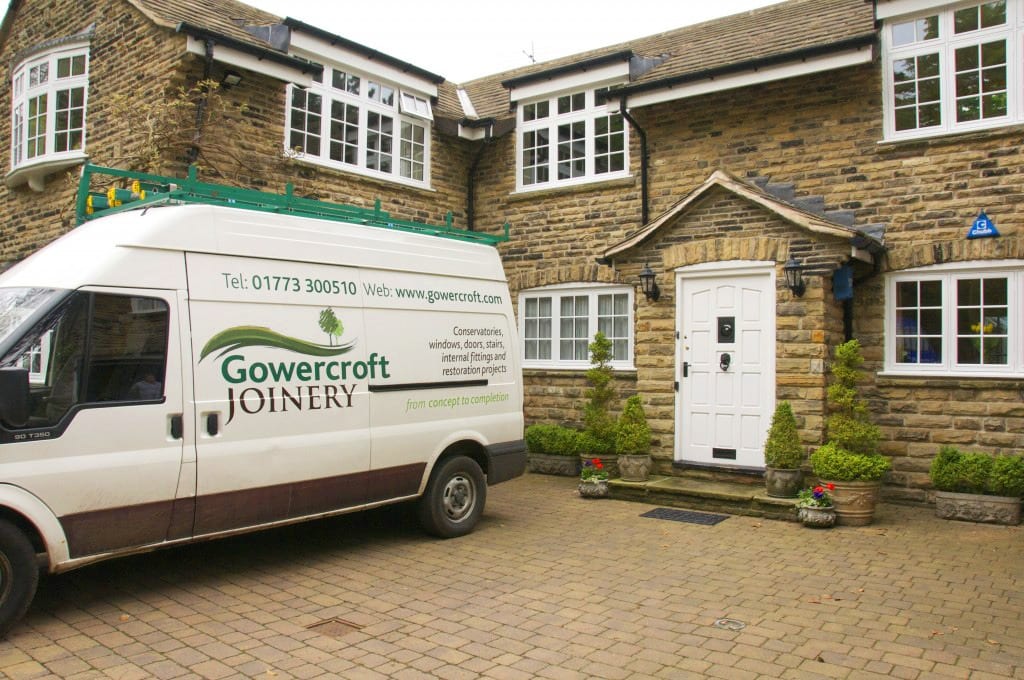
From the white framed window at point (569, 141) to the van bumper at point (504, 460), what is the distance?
567 centimetres

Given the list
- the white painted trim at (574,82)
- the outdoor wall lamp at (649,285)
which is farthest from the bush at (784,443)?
the white painted trim at (574,82)

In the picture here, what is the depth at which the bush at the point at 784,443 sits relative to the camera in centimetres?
848

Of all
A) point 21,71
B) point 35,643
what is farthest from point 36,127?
point 35,643

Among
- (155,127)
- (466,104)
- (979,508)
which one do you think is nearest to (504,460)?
(979,508)

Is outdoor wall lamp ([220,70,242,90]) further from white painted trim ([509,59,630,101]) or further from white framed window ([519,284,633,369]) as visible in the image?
white framed window ([519,284,633,369])

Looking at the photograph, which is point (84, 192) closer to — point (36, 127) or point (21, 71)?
point (36, 127)

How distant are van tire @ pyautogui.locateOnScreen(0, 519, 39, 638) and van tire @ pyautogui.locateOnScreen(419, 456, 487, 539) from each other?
331 centimetres

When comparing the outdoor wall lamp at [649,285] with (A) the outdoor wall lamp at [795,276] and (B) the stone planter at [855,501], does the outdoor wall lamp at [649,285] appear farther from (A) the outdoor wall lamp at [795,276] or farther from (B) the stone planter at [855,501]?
(B) the stone planter at [855,501]

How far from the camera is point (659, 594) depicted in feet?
18.8

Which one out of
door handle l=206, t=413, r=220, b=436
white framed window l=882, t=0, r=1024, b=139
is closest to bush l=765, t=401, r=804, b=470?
white framed window l=882, t=0, r=1024, b=139

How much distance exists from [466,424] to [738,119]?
20.7ft

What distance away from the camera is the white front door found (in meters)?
9.40

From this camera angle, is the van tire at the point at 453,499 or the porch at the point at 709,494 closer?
the van tire at the point at 453,499

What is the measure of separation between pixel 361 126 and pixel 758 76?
6.01 m
